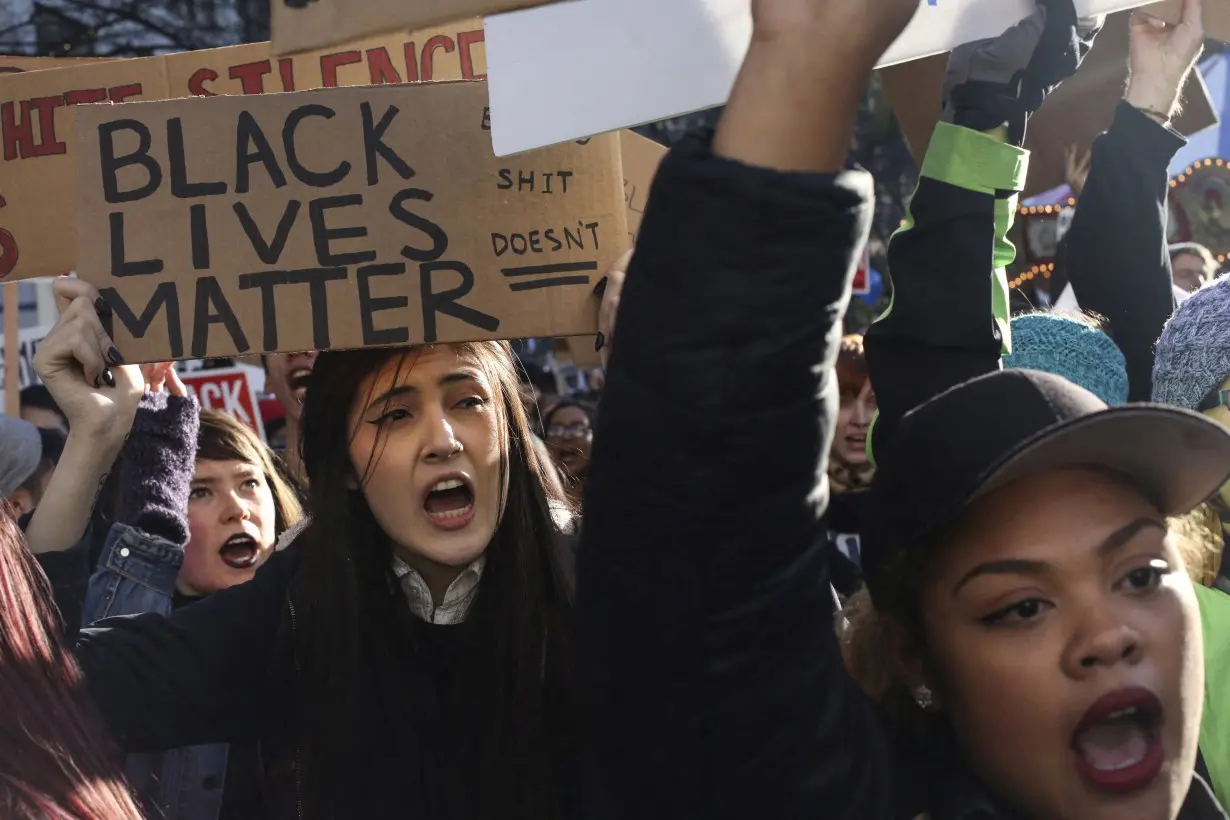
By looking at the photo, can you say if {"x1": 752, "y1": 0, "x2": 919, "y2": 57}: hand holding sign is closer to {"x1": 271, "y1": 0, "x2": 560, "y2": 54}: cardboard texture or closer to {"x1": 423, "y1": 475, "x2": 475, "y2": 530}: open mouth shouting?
{"x1": 271, "y1": 0, "x2": 560, "y2": 54}: cardboard texture

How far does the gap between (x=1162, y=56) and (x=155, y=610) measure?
2.11m

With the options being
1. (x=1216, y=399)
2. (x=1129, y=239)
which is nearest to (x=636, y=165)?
(x=1129, y=239)

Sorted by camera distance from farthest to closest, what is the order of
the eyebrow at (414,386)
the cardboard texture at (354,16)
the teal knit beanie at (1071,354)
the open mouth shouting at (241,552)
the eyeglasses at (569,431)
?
the eyeglasses at (569,431) → the open mouth shouting at (241,552) → the eyebrow at (414,386) → the teal knit beanie at (1071,354) → the cardboard texture at (354,16)

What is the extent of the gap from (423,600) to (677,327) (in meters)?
1.43

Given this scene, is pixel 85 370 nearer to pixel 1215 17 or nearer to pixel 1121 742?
pixel 1121 742

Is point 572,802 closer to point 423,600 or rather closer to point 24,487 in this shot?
point 423,600

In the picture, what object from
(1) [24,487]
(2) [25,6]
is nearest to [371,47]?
(1) [24,487]

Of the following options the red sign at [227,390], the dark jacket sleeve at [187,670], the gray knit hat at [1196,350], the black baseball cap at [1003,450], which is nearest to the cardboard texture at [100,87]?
the dark jacket sleeve at [187,670]

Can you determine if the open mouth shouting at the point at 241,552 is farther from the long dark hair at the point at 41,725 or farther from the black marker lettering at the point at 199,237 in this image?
the long dark hair at the point at 41,725

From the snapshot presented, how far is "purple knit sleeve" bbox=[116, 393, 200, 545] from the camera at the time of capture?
8.21 ft

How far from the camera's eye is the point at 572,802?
193 centimetres

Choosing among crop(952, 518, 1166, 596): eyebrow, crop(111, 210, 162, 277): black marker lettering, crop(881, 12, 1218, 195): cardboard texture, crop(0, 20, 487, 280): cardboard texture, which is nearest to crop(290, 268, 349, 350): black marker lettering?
crop(111, 210, 162, 277): black marker lettering

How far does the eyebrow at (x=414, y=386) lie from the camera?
7.28 feet

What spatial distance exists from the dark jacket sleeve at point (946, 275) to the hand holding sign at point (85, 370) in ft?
4.29
